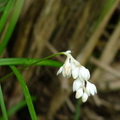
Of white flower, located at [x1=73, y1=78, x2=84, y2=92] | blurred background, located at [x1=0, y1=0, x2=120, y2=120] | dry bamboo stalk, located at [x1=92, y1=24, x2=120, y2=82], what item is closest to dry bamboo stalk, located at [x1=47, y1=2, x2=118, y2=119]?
blurred background, located at [x1=0, y1=0, x2=120, y2=120]

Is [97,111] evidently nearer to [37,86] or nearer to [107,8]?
[37,86]

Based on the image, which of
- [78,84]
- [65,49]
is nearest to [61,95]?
[65,49]

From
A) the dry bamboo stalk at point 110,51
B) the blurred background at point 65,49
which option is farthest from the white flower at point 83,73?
the dry bamboo stalk at point 110,51

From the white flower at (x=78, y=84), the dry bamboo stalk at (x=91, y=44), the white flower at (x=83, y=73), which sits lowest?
the white flower at (x=78, y=84)

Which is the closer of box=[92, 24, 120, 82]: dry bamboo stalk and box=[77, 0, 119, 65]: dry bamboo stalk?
box=[77, 0, 119, 65]: dry bamboo stalk

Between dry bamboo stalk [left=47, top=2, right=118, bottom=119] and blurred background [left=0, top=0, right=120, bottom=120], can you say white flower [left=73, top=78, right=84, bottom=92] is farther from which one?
dry bamboo stalk [left=47, top=2, right=118, bottom=119]

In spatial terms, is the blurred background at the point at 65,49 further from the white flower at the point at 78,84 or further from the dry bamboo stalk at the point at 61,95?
the white flower at the point at 78,84

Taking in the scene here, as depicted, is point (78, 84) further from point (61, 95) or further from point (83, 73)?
point (61, 95)

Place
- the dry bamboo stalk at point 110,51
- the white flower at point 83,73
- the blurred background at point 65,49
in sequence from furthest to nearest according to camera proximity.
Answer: the dry bamboo stalk at point 110,51
the blurred background at point 65,49
the white flower at point 83,73
